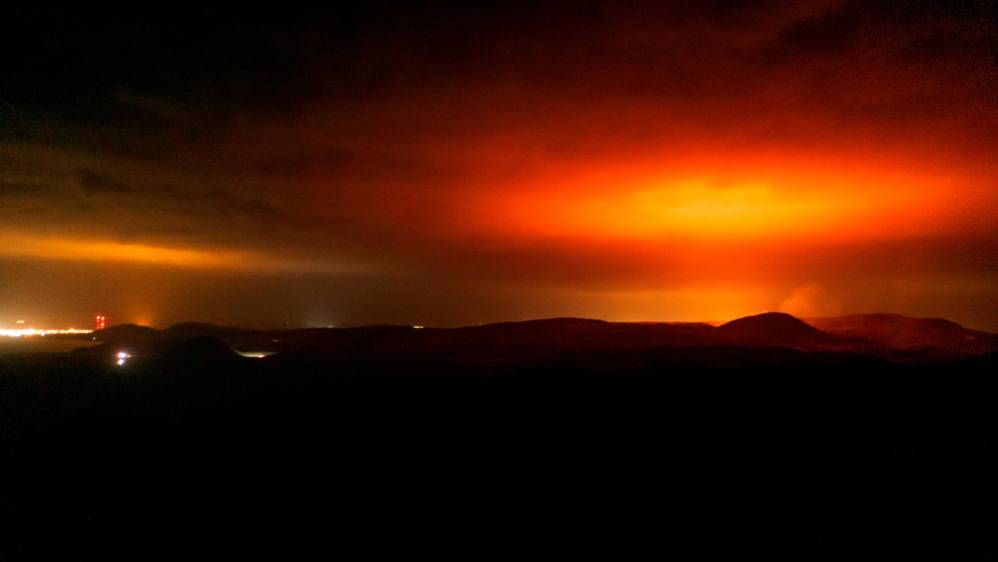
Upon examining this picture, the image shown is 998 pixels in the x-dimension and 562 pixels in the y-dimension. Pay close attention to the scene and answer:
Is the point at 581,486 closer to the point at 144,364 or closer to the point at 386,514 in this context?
the point at 386,514

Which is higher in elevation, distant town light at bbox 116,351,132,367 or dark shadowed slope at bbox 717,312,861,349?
dark shadowed slope at bbox 717,312,861,349

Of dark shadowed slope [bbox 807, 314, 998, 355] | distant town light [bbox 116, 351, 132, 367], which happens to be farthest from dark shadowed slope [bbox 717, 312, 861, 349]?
distant town light [bbox 116, 351, 132, 367]

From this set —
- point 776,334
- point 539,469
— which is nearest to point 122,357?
point 539,469

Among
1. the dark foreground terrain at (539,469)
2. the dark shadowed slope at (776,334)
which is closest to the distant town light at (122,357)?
the dark foreground terrain at (539,469)

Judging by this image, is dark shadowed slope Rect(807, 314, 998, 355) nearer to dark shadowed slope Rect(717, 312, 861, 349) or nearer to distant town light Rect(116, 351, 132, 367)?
dark shadowed slope Rect(717, 312, 861, 349)

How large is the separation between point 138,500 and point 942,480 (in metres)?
15.0

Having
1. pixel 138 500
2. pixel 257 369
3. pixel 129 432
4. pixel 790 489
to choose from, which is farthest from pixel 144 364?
pixel 790 489

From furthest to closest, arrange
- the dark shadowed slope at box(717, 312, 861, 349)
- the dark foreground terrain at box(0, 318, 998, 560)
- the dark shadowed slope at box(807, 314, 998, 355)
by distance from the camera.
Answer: the dark shadowed slope at box(807, 314, 998, 355) → the dark shadowed slope at box(717, 312, 861, 349) → the dark foreground terrain at box(0, 318, 998, 560)

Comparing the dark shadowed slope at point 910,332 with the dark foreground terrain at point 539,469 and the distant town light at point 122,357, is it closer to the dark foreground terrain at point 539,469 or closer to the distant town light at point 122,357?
the dark foreground terrain at point 539,469

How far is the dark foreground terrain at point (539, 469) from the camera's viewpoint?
10.4 m

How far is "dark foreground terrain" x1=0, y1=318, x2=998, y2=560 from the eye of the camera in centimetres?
1044

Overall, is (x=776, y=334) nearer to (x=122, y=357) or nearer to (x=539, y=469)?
(x=539, y=469)

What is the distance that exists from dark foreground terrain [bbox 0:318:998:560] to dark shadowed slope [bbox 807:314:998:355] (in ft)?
124

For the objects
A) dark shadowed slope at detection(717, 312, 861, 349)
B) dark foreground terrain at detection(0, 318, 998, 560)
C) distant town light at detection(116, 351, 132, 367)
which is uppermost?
dark shadowed slope at detection(717, 312, 861, 349)
